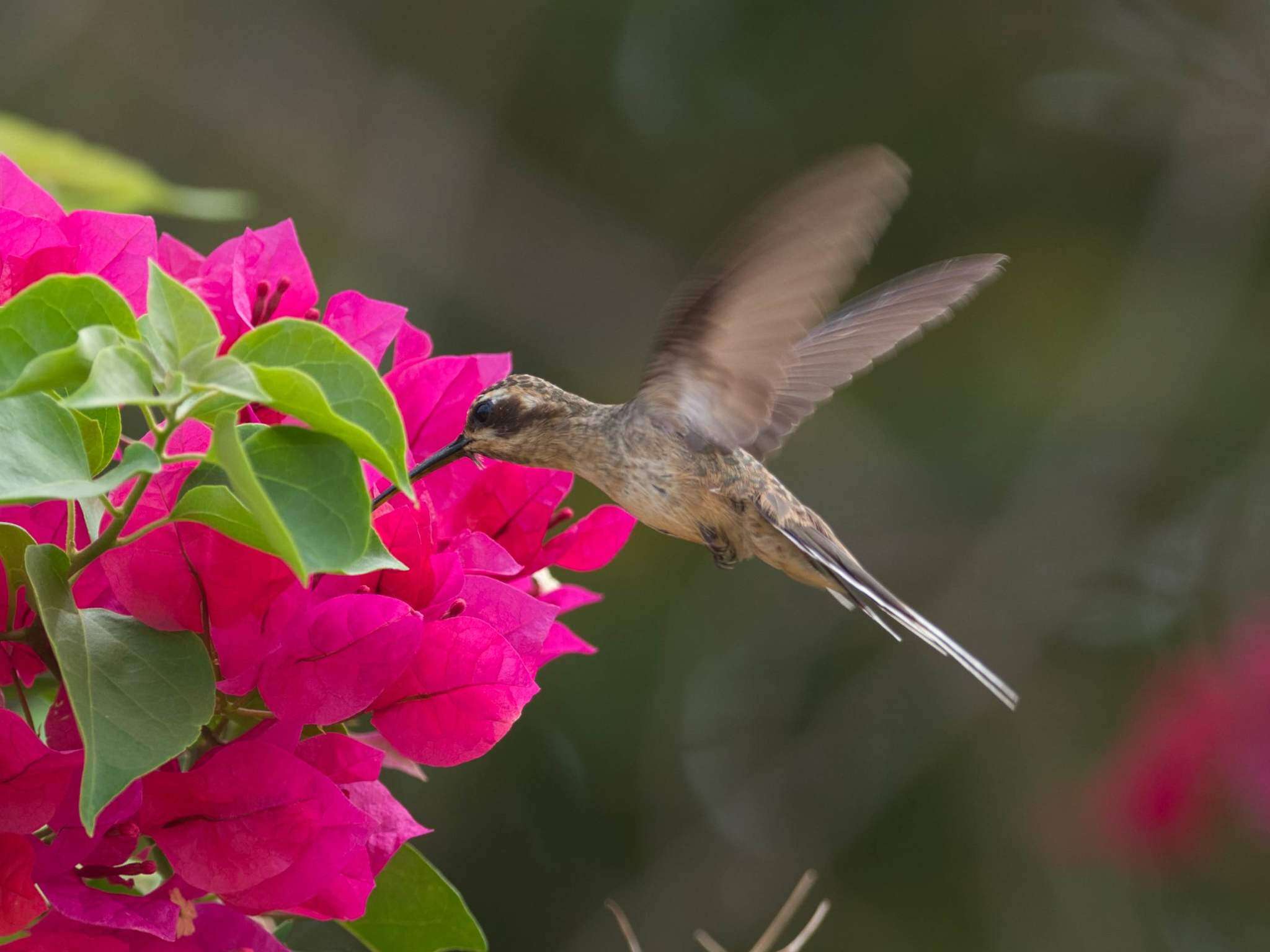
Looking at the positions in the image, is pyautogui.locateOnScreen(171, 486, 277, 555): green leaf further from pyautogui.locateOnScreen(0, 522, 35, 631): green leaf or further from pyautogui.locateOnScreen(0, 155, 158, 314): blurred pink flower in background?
pyautogui.locateOnScreen(0, 155, 158, 314): blurred pink flower in background

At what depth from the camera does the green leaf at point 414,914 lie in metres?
0.66

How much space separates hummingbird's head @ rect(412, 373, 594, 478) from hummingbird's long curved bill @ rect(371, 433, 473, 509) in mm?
18

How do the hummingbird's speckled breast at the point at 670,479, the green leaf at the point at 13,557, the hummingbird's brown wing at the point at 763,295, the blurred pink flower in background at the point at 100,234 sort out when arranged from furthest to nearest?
1. the hummingbird's speckled breast at the point at 670,479
2. the hummingbird's brown wing at the point at 763,295
3. the blurred pink flower in background at the point at 100,234
4. the green leaf at the point at 13,557

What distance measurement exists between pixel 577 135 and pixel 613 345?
0.69 m

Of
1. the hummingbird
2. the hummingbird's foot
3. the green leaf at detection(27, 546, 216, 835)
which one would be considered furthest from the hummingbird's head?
the green leaf at detection(27, 546, 216, 835)

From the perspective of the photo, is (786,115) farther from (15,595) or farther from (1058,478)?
(15,595)

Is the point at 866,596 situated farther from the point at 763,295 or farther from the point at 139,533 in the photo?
the point at 139,533

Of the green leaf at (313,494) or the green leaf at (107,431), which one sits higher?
the green leaf at (313,494)

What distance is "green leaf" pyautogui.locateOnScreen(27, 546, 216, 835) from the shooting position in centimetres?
45

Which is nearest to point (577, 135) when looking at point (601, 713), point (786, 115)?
point (786, 115)

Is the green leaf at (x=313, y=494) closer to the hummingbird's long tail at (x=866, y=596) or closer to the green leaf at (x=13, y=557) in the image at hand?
the green leaf at (x=13, y=557)

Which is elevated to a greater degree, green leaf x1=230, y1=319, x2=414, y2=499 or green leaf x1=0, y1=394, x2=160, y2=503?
green leaf x1=230, y1=319, x2=414, y2=499

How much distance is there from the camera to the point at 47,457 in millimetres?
449

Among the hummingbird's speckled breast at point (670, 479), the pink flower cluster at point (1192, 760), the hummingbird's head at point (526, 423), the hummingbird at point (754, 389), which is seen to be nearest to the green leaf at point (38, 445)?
the hummingbird at point (754, 389)
